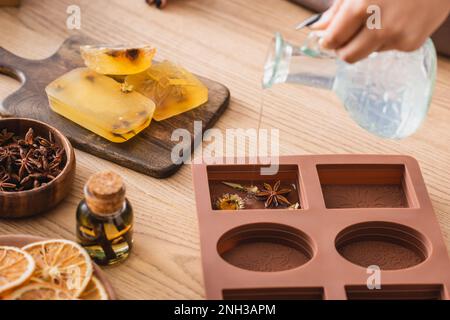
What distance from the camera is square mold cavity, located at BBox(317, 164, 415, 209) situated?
133 centimetres

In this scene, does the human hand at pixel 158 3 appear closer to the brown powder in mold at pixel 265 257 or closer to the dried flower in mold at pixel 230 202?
Result: the dried flower in mold at pixel 230 202

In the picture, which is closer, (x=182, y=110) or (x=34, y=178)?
(x=34, y=178)

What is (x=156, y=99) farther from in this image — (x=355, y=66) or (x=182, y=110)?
(x=355, y=66)

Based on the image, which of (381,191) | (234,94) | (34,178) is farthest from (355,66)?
(34,178)

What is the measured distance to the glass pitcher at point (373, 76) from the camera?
3.88 ft

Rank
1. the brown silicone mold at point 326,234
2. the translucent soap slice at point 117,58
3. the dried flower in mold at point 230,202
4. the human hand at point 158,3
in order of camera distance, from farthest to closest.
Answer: the human hand at point 158,3, the translucent soap slice at point 117,58, the dried flower in mold at point 230,202, the brown silicone mold at point 326,234

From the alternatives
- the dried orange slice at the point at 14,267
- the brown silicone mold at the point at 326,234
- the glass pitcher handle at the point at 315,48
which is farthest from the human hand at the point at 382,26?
the dried orange slice at the point at 14,267

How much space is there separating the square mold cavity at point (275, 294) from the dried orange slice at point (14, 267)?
28cm

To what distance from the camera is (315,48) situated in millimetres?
1153

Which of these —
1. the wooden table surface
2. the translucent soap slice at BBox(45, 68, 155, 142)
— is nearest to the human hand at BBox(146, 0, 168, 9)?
the wooden table surface

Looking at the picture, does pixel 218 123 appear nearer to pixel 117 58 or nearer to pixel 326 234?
pixel 117 58

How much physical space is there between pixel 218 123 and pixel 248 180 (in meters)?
0.17

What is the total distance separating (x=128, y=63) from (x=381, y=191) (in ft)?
1.65

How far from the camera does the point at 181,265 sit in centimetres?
120
